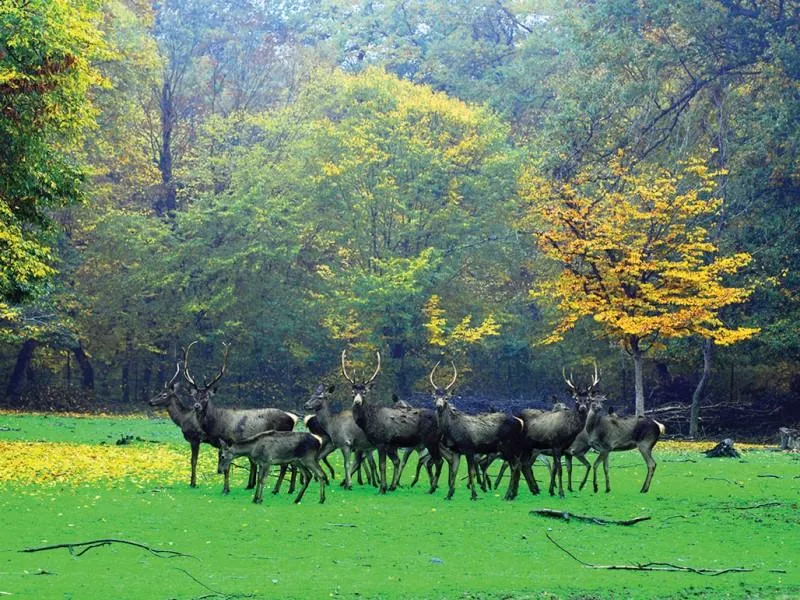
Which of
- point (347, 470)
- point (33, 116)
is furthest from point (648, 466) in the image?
point (33, 116)

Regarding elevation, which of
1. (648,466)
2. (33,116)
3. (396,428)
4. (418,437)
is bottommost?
(648,466)

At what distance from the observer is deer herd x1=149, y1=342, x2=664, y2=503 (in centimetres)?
1825

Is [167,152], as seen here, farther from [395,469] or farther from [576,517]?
[576,517]

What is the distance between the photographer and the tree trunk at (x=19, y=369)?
4853 cm

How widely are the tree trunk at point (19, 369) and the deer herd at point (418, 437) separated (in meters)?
29.4

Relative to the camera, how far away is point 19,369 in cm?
4888

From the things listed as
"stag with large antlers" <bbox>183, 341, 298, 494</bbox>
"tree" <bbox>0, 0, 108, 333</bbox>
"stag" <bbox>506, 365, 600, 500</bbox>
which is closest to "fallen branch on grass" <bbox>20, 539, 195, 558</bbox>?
"stag with large antlers" <bbox>183, 341, 298, 494</bbox>

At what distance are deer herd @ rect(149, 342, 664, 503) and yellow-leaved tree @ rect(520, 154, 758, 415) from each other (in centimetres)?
1572

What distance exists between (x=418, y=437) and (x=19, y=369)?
33.3 meters

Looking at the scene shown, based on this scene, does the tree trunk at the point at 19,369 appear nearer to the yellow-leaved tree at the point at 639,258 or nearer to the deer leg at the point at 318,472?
the yellow-leaved tree at the point at 639,258

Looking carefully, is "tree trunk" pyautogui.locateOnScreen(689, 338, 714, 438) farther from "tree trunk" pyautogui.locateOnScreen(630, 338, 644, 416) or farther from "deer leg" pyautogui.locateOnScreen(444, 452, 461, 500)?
"deer leg" pyautogui.locateOnScreen(444, 452, 461, 500)

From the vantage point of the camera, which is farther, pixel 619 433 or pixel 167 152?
pixel 167 152

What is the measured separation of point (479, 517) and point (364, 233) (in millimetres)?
33546

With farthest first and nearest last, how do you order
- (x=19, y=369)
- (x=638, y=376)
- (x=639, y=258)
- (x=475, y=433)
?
(x=19, y=369)
(x=638, y=376)
(x=639, y=258)
(x=475, y=433)
